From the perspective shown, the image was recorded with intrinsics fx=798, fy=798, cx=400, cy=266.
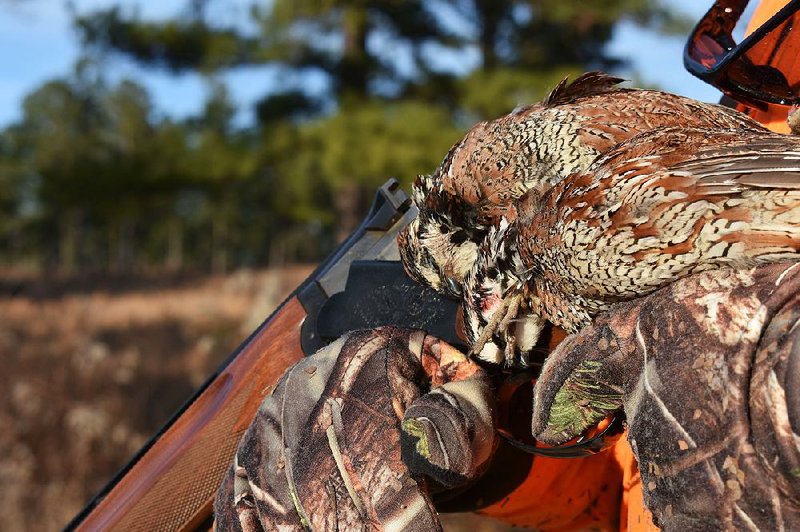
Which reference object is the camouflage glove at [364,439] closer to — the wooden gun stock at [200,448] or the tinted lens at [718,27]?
the wooden gun stock at [200,448]

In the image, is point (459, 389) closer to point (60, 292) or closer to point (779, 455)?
point (779, 455)

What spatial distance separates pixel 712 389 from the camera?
0.92 m

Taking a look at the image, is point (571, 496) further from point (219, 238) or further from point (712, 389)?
point (219, 238)

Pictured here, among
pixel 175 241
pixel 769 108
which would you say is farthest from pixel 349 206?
pixel 175 241

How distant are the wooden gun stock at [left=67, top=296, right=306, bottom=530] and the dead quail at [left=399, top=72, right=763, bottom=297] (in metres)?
0.50

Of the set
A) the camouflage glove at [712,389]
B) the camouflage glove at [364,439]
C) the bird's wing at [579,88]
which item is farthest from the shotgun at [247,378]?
the camouflage glove at [712,389]

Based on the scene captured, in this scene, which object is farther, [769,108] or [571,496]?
[571,496]

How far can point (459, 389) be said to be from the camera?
55.8 inches

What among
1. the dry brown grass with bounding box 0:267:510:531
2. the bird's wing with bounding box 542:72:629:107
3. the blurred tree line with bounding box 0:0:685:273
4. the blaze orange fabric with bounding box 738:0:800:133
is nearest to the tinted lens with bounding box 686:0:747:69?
the blaze orange fabric with bounding box 738:0:800:133

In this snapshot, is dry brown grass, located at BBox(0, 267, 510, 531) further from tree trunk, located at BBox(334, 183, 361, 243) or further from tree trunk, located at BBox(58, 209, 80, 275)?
tree trunk, located at BBox(58, 209, 80, 275)

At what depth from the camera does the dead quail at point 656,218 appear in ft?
3.04

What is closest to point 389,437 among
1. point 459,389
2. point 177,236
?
point 459,389

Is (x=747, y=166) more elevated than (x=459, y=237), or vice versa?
(x=747, y=166)

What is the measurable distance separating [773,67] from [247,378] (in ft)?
4.69
